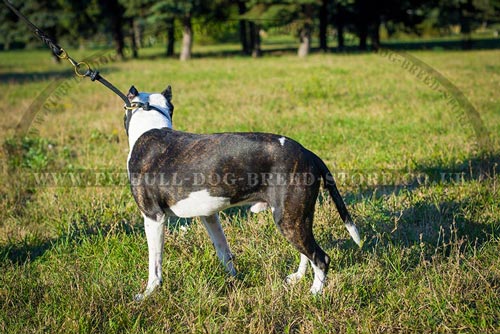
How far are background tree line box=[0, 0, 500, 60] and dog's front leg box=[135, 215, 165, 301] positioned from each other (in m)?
27.7

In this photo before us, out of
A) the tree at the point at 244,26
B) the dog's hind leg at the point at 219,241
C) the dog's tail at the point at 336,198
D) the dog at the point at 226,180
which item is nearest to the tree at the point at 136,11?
the tree at the point at 244,26

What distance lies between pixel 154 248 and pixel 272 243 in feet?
4.22

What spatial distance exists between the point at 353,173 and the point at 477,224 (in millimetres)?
2289

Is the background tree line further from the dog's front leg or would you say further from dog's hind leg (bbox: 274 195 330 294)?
dog's hind leg (bbox: 274 195 330 294)

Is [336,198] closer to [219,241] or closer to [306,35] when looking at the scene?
[219,241]

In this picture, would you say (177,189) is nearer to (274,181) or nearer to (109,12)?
(274,181)

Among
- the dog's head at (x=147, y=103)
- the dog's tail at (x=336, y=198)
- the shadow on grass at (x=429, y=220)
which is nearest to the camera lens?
the dog's tail at (x=336, y=198)

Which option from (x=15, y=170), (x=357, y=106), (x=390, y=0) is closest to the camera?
(x=15, y=170)

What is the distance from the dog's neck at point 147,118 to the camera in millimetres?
4203

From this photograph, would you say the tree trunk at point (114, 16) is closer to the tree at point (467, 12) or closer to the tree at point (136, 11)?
the tree at point (136, 11)

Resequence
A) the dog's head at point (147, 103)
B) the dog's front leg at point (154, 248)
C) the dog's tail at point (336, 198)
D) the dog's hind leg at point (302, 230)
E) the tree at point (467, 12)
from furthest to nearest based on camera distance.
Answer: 1. the tree at point (467, 12)
2. the dog's head at point (147, 103)
3. the dog's front leg at point (154, 248)
4. the dog's tail at point (336, 198)
5. the dog's hind leg at point (302, 230)

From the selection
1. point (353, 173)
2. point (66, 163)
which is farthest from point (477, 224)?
point (66, 163)

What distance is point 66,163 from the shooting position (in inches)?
335

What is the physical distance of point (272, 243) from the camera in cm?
488
